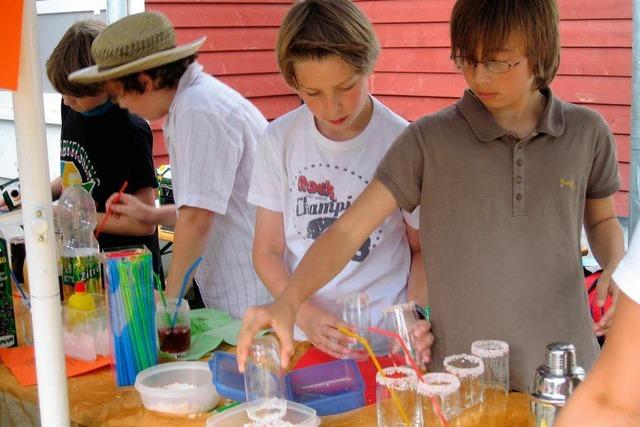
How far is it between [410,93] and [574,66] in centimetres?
121

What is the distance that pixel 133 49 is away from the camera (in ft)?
7.79

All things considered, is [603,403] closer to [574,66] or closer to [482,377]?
[482,377]

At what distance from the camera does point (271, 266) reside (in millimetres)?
2113

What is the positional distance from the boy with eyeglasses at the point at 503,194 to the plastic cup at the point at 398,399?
0.24 metres

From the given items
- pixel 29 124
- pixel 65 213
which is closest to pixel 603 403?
pixel 29 124

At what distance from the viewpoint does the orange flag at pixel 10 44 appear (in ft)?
4.21

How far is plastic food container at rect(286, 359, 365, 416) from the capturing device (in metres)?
1.65

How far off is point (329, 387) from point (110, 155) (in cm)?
143

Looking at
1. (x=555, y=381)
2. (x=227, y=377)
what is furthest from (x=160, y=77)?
(x=555, y=381)

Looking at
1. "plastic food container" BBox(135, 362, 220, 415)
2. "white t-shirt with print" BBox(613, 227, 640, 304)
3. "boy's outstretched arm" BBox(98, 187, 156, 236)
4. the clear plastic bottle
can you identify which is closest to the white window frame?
"boy's outstretched arm" BBox(98, 187, 156, 236)

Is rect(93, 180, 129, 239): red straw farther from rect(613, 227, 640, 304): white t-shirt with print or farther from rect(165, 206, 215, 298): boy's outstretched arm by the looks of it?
rect(613, 227, 640, 304): white t-shirt with print

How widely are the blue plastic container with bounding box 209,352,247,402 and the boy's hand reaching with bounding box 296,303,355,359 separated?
0.21 m

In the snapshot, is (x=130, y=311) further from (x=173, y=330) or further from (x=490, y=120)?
(x=490, y=120)

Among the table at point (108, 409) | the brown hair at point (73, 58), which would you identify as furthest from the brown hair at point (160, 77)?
the table at point (108, 409)
